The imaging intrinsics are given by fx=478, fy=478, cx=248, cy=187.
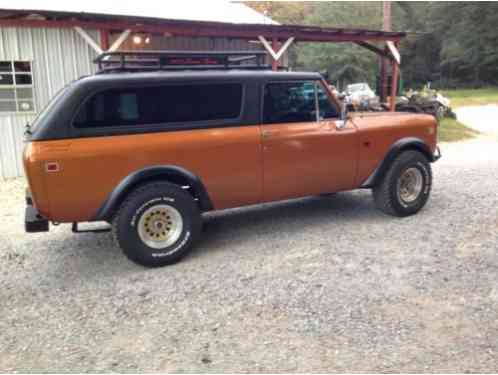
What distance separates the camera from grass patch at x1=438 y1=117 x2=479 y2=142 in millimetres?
14523

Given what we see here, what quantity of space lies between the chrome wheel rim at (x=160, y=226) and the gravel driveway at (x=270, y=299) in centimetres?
A: 29

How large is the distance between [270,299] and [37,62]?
8440 millimetres

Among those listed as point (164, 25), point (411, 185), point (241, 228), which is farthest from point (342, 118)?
point (164, 25)

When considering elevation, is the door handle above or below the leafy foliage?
below

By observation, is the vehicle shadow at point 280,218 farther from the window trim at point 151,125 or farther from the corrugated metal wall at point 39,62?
the corrugated metal wall at point 39,62

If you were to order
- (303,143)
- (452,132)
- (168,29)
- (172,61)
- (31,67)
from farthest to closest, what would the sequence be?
(452,132) → (31,67) → (168,29) → (303,143) → (172,61)

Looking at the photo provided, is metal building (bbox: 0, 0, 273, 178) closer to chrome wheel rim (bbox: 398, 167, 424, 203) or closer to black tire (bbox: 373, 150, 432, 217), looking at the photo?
black tire (bbox: 373, 150, 432, 217)

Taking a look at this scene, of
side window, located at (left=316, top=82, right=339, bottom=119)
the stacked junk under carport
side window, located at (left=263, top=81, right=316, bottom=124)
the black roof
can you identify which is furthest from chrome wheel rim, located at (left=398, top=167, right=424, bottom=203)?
the stacked junk under carport

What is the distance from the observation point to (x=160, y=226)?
4.83 meters

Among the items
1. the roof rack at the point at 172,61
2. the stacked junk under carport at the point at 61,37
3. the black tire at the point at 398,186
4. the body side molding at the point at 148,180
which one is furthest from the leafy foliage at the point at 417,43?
the body side molding at the point at 148,180

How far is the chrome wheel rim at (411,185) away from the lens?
6219 millimetres

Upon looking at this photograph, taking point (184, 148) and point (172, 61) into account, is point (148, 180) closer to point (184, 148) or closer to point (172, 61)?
point (184, 148)

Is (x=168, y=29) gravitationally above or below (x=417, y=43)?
below

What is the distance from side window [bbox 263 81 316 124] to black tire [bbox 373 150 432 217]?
133 cm
